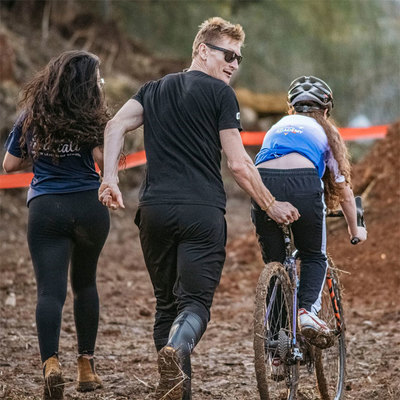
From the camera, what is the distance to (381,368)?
5.87 meters

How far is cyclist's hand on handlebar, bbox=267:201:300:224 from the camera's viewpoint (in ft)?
14.3

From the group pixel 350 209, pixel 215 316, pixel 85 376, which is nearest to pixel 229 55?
pixel 350 209

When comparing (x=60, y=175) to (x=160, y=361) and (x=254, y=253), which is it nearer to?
(x=160, y=361)

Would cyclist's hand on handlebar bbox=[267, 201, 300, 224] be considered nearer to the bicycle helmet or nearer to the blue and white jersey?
the blue and white jersey

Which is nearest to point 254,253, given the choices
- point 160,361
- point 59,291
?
point 59,291

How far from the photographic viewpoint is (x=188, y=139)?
4184mm

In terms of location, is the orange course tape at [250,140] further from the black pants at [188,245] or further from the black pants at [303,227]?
the black pants at [188,245]

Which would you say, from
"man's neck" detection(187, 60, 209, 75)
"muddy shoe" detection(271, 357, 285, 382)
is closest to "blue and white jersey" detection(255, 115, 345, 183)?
"man's neck" detection(187, 60, 209, 75)

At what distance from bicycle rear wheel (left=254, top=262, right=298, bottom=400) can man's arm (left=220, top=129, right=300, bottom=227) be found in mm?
269

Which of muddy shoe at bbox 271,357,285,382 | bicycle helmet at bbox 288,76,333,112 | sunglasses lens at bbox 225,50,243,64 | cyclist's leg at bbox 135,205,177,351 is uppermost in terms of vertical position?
sunglasses lens at bbox 225,50,243,64

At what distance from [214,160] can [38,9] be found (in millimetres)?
15672

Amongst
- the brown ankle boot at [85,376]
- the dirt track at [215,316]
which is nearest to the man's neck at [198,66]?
the dirt track at [215,316]

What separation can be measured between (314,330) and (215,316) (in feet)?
12.7

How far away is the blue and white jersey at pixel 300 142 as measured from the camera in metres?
4.64
